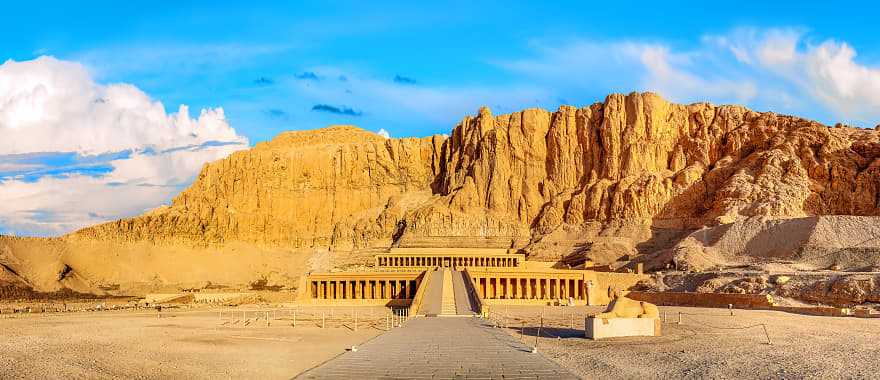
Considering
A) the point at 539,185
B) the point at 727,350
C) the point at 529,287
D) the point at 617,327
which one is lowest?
the point at 529,287

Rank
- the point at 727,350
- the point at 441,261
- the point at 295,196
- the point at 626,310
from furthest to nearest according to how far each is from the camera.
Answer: the point at 295,196
the point at 441,261
the point at 626,310
the point at 727,350

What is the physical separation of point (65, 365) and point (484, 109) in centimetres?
11428

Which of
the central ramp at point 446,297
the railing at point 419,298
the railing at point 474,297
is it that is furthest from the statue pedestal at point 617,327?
the railing at point 419,298

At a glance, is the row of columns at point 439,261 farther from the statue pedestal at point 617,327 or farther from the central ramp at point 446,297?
the statue pedestal at point 617,327

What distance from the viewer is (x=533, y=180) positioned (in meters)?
128

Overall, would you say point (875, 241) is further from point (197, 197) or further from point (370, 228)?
point (197, 197)

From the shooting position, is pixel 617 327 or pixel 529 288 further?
pixel 529 288

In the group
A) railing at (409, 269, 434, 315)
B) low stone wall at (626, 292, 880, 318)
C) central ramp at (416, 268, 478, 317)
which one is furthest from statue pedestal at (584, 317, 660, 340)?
railing at (409, 269, 434, 315)

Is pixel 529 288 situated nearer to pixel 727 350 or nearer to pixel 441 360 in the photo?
pixel 727 350

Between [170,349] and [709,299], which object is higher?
[170,349]

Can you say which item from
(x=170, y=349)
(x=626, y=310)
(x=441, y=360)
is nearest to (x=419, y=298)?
(x=626, y=310)

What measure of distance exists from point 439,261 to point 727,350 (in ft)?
283

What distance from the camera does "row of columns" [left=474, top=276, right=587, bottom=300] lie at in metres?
82.9

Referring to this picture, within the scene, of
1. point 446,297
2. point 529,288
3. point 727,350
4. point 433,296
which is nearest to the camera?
point 727,350
